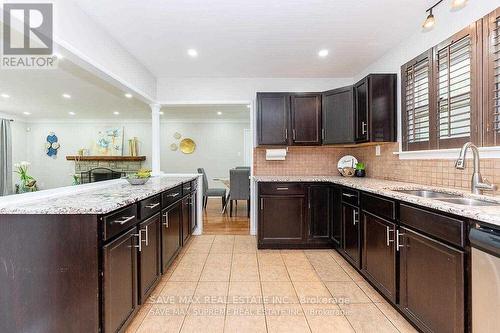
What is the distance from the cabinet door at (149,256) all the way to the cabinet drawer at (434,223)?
185 centimetres

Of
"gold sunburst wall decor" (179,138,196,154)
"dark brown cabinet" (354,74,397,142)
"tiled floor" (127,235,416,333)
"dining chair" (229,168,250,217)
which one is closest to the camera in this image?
"tiled floor" (127,235,416,333)

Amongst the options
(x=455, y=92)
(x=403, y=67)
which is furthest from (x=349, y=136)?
(x=455, y=92)

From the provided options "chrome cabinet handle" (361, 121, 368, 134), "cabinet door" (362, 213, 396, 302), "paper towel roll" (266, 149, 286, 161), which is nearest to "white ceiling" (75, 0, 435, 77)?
"chrome cabinet handle" (361, 121, 368, 134)

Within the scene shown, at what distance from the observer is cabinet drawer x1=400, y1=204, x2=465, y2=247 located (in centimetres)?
133

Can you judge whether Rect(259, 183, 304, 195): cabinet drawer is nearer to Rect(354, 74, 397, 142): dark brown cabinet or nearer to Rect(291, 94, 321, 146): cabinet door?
Rect(291, 94, 321, 146): cabinet door

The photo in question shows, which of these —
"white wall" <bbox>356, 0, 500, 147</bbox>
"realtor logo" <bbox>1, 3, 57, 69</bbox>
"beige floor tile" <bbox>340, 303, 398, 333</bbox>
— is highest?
"white wall" <bbox>356, 0, 500, 147</bbox>

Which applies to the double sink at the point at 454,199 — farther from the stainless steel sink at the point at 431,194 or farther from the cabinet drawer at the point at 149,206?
the cabinet drawer at the point at 149,206

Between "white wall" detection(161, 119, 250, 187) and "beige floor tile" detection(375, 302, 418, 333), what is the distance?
238 inches

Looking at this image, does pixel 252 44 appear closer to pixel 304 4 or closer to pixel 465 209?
pixel 304 4

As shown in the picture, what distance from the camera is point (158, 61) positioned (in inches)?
129

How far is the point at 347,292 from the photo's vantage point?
2.23m

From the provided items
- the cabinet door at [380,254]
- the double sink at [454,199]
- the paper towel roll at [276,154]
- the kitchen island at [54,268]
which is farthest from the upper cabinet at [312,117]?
the kitchen island at [54,268]

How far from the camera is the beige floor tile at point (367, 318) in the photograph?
5.70ft

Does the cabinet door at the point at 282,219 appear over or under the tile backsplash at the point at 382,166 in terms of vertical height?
under
